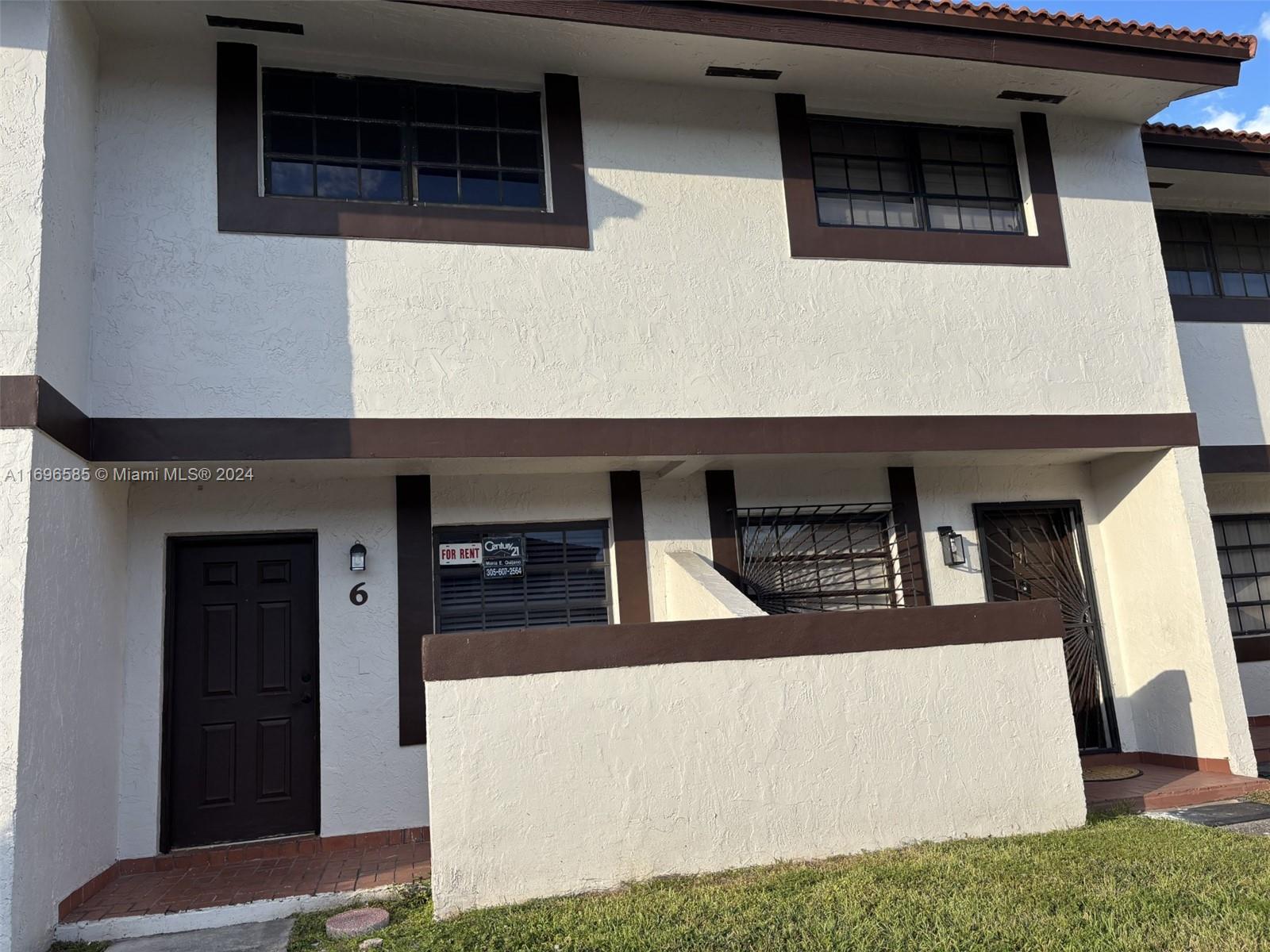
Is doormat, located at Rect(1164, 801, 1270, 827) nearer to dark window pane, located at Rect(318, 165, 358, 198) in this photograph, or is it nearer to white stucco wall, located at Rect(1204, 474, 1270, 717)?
white stucco wall, located at Rect(1204, 474, 1270, 717)

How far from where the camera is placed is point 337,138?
688 cm

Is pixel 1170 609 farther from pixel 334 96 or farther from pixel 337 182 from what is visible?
pixel 334 96

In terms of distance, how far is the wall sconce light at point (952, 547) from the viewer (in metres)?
8.12

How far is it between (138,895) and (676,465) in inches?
179

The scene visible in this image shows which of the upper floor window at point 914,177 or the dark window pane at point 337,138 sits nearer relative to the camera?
the dark window pane at point 337,138

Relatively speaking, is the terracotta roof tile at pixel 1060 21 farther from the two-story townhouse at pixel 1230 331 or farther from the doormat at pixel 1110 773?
the doormat at pixel 1110 773

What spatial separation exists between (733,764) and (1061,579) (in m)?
4.60

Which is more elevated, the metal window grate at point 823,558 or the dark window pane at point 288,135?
the dark window pane at point 288,135

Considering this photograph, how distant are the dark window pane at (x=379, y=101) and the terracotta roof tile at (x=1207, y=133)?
6.81m

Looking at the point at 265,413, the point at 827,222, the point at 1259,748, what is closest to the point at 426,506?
the point at 265,413

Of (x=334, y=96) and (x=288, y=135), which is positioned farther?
(x=334, y=96)

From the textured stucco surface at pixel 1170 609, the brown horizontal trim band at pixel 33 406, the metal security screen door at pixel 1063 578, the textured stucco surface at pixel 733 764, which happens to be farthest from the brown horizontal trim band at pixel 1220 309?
the brown horizontal trim band at pixel 33 406

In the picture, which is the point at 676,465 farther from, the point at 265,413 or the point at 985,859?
the point at 985,859

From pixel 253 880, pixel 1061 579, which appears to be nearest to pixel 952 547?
pixel 1061 579
